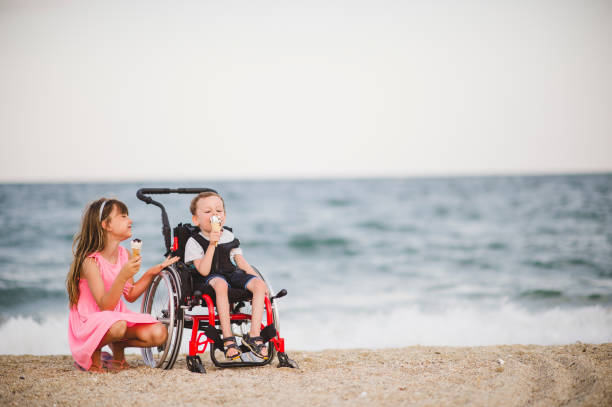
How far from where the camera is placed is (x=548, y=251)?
12.2m

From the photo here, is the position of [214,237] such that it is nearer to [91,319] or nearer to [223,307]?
[223,307]

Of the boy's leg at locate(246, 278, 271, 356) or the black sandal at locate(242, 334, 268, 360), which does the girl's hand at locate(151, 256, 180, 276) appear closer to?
the boy's leg at locate(246, 278, 271, 356)

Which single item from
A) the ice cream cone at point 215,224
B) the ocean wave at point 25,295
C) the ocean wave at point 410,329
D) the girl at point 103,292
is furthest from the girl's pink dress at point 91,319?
the ocean wave at point 25,295

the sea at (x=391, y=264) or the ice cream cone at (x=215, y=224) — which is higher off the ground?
the ice cream cone at (x=215, y=224)

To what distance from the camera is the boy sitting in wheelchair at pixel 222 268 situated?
3877 millimetres

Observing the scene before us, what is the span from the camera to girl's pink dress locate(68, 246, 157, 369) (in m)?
3.83

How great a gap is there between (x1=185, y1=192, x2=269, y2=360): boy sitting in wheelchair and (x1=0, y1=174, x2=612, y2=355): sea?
1337 millimetres

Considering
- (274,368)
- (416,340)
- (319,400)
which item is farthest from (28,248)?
(319,400)

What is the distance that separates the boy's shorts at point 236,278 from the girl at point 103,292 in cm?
37

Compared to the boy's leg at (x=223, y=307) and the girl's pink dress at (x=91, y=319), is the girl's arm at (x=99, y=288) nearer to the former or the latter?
the girl's pink dress at (x=91, y=319)

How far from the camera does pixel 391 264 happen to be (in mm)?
12102

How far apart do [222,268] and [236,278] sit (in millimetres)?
179

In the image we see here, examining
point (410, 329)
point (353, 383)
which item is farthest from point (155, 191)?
point (410, 329)

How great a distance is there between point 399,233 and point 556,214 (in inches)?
214
